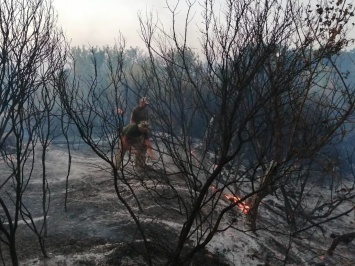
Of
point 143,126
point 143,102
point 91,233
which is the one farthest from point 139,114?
point 91,233

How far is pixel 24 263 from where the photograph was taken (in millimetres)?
5020

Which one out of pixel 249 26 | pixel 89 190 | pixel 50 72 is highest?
pixel 249 26

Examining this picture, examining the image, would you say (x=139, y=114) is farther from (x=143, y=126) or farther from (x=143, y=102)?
(x=143, y=126)

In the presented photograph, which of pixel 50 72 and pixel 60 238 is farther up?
pixel 50 72

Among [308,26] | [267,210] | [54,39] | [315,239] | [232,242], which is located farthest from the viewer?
[267,210]

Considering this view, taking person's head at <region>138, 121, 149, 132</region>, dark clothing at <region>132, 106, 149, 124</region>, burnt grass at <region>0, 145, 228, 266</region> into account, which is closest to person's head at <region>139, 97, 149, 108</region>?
dark clothing at <region>132, 106, 149, 124</region>

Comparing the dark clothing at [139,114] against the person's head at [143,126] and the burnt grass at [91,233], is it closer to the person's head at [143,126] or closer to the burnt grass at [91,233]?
the person's head at [143,126]

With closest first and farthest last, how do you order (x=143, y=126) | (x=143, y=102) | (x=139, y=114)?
(x=143, y=126) → (x=143, y=102) → (x=139, y=114)

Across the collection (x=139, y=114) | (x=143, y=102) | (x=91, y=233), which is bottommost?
(x=91, y=233)

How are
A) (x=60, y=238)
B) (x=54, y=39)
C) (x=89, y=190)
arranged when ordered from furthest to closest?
(x=89, y=190)
(x=60, y=238)
(x=54, y=39)

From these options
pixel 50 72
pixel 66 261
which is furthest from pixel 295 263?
pixel 50 72

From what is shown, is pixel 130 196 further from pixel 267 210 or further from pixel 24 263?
pixel 267 210

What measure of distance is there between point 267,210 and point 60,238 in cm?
700

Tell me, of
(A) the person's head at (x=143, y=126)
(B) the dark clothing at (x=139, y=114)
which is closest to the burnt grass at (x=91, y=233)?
(A) the person's head at (x=143, y=126)
